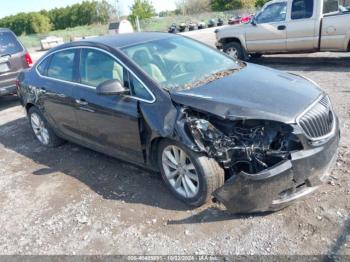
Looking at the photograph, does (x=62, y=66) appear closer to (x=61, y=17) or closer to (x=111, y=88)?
(x=111, y=88)

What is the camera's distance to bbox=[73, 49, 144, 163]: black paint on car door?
12.9 ft

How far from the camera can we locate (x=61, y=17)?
76.1 m

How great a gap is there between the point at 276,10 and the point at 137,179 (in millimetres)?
7231

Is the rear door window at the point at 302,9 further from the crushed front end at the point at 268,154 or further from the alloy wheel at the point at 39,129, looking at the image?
the alloy wheel at the point at 39,129

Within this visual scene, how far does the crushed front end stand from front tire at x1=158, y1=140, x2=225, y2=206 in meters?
0.11

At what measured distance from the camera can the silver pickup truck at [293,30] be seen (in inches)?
344

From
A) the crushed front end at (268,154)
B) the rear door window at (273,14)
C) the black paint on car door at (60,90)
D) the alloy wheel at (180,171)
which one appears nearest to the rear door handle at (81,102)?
the black paint on car door at (60,90)

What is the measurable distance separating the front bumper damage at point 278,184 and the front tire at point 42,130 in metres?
3.42

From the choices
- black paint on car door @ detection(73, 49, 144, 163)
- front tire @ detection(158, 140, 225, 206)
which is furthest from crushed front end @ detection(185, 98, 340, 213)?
black paint on car door @ detection(73, 49, 144, 163)

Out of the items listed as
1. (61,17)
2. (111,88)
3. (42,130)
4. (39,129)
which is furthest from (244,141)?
(61,17)

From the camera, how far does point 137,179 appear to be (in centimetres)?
439

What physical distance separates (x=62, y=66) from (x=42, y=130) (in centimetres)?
135

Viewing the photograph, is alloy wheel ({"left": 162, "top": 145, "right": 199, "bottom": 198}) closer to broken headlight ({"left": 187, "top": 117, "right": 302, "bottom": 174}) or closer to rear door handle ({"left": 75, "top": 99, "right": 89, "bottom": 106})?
broken headlight ({"left": 187, "top": 117, "right": 302, "bottom": 174})

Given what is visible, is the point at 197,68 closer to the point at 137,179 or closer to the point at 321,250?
the point at 137,179
